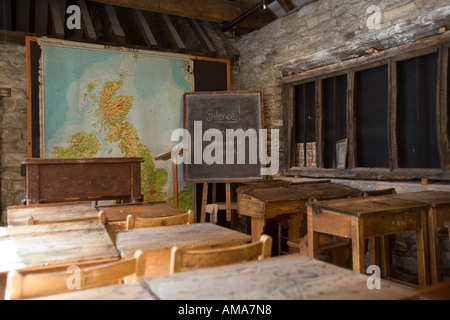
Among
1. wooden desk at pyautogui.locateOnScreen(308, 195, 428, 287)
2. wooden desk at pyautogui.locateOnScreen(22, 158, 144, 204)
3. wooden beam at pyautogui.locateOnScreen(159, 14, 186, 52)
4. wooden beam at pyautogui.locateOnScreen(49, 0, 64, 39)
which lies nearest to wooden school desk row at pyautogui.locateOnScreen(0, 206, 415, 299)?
wooden desk at pyautogui.locateOnScreen(308, 195, 428, 287)

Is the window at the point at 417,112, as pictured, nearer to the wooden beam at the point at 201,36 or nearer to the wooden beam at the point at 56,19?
the wooden beam at the point at 201,36

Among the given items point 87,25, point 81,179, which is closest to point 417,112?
point 81,179

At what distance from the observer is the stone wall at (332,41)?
11.6 ft

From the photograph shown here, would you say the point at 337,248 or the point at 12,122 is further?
the point at 12,122

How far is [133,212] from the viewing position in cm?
305

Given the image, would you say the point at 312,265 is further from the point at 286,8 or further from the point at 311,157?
the point at 286,8

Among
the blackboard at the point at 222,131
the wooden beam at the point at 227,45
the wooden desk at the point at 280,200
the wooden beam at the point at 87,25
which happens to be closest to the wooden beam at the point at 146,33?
the wooden beam at the point at 87,25

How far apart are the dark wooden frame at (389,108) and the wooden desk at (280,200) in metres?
0.50

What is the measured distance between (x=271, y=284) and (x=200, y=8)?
5131 mm

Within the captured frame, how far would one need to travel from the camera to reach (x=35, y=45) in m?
4.82

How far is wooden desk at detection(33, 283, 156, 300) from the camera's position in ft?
3.77

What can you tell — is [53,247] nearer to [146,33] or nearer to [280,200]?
[280,200]

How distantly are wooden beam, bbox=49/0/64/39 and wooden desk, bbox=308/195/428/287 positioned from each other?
3881 millimetres

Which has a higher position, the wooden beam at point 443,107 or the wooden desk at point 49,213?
the wooden beam at point 443,107
